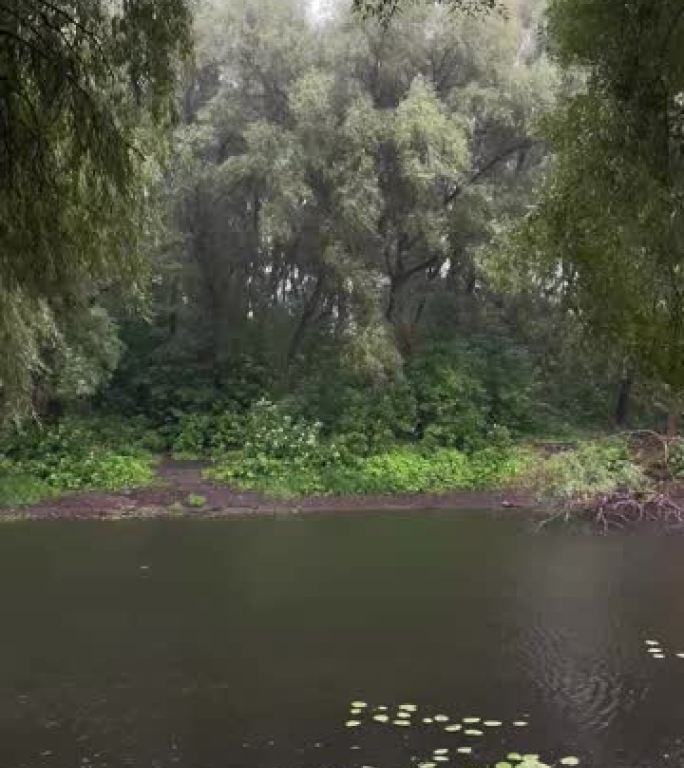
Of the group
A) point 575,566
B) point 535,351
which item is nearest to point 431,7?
point 535,351

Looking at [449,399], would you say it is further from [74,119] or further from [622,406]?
[74,119]

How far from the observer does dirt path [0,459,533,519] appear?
1711cm

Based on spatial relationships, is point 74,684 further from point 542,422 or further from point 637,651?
point 542,422

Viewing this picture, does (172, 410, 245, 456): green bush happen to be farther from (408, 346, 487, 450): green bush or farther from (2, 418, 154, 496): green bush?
(408, 346, 487, 450): green bush

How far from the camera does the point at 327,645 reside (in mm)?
9977

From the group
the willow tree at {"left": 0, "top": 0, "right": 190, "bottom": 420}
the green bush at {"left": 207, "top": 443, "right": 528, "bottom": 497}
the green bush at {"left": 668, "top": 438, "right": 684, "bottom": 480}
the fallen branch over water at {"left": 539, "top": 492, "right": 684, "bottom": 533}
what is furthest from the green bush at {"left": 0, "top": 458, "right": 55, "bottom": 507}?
the willow tree at {"left": 0, "top": 0, "right": 190, "bottom": 420}

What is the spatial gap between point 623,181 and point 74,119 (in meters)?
2.66

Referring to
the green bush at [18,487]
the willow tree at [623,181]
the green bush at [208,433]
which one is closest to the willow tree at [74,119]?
the willow tree at [623,181]

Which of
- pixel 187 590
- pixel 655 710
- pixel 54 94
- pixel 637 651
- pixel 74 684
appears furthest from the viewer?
pixel 187 590

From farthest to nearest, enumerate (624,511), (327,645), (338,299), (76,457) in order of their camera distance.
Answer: (338,299) < (76,457) < (624,511) < (327,645)

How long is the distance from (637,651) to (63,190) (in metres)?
7.47

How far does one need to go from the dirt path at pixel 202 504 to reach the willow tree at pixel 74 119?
1249cm

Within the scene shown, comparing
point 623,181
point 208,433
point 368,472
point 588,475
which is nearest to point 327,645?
point 623,181

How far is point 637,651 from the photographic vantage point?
384 inches
